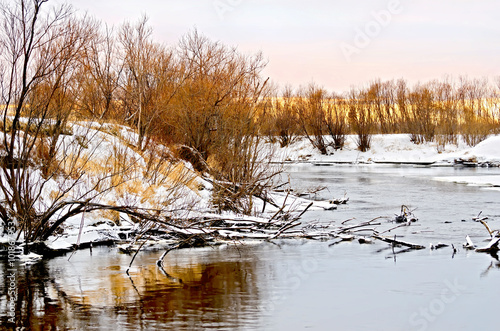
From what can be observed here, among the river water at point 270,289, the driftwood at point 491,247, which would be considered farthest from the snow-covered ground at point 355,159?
the driftwood at point 491,247

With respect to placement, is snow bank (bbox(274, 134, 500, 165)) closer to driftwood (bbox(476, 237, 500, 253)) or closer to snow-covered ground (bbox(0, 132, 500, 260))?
snow-covered ground (bbox(0, 132, 500, 260))

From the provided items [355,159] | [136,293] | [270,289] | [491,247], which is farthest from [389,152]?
[136,293]

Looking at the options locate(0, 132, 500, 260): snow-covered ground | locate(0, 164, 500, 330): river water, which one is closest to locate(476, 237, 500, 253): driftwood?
locate(0, 164, 500, 330): river water

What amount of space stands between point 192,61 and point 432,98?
31.3m

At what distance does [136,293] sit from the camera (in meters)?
7.64

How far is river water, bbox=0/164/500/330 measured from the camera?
21.2 feet

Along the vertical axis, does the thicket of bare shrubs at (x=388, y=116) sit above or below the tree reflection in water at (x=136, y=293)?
above

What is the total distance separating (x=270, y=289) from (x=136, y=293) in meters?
1.84

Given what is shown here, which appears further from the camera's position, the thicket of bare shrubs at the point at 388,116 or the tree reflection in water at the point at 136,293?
the thicket of bare shrubs at the point at 388,116

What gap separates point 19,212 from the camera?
10.0m

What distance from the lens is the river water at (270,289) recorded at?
648 cm

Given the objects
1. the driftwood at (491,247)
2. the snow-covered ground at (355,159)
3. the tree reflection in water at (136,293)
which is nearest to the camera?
the tree reflection in water at (136,293)

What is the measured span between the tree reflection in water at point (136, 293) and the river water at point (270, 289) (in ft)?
0.04

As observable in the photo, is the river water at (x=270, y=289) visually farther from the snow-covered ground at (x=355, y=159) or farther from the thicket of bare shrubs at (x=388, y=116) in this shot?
the thicket of bare shrubs at (x=388, y=116)
